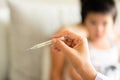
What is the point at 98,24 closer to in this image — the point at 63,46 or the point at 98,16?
the point at 98,16

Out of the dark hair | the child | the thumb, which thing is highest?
the thumb

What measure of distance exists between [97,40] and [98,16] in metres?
0.16

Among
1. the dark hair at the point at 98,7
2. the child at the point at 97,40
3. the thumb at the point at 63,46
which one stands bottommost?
the child at the point at 97,40

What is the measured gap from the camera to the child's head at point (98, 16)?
141 cm

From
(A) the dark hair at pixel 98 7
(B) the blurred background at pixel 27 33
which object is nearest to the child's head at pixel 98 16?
(A) the dark hair at pixel 98 7

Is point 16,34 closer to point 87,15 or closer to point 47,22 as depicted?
point 47,22

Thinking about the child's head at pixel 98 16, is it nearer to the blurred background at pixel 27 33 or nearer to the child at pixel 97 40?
the child at pixel 97 40

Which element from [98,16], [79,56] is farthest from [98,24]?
[79,56]

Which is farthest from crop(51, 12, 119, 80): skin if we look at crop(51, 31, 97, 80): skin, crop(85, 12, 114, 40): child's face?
crop(51, 31, 97, 80): skin

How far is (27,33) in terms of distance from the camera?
1562 mm

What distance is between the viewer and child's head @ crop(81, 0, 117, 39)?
141cm

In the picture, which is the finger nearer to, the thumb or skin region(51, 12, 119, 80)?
the thumb

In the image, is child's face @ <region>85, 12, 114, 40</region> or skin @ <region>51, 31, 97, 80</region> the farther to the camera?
child's face @ <region>85, 12, 114, 40</region>

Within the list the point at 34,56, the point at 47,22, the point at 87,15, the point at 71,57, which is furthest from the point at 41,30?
the point at 71,57
